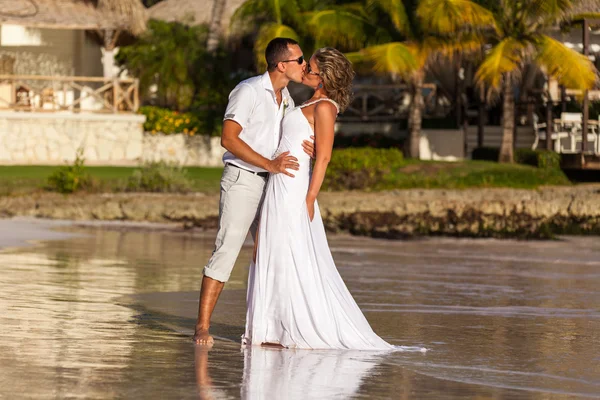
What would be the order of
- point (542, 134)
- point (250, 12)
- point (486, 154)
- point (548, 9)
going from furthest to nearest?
point (542, 134)
point (486, 154)
point (250, 12)
point (548, 9)

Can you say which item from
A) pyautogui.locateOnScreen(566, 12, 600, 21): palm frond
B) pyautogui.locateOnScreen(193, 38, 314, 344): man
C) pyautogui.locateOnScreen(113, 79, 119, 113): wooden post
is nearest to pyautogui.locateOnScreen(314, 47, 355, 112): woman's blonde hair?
pyautogui.locateOnScreen(193, 38, 314, 344): man

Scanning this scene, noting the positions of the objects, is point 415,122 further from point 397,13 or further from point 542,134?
point 542,134

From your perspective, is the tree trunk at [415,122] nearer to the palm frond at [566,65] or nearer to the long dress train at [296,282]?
the palm frond at [566,65]

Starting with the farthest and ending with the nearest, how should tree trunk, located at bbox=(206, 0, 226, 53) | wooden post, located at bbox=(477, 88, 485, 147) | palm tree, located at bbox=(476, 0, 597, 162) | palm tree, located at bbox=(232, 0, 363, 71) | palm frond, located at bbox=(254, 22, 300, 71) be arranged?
tree trunk, located at bbox=(206, 0, 226, 53), wooden post, located at bbox=(477, 88, 485, 147), palm frond, located at bbox=(254, 22, 300, 71), palm tree, located at bbox=(232, 0, 363, 71), palm tree, located at bbox=(476, 0, 597, 162)

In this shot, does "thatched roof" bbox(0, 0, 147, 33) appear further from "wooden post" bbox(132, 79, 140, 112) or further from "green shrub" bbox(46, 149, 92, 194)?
"green shrub" bbox(46, 149, 92, 194)

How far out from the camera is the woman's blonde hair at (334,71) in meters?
7.54

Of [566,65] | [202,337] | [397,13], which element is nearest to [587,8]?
[566,65]

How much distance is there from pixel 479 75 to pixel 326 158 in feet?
70.4

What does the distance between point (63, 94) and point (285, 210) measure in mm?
25573

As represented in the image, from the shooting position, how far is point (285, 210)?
7.61 metres

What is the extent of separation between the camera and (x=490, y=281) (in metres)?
12.0

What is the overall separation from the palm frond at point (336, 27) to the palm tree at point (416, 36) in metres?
0.33

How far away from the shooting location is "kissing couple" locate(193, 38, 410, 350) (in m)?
7.50

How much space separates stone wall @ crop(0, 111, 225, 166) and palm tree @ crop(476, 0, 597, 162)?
271 inches
